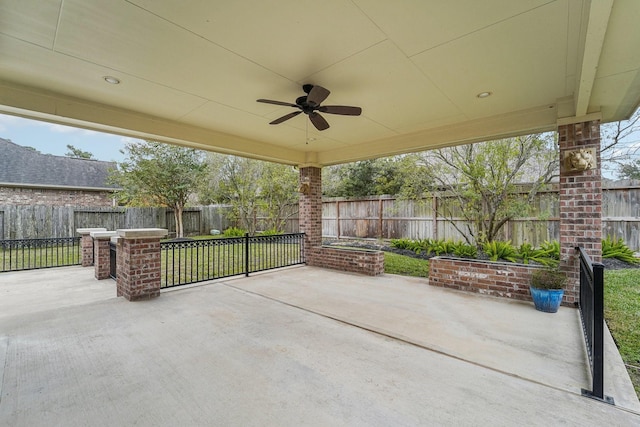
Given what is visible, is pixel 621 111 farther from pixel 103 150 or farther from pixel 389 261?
pixel 103 150

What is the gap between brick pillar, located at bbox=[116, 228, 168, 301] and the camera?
3986 mm

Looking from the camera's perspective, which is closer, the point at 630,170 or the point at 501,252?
the point at 501,252

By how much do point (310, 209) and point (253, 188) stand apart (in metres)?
5.31

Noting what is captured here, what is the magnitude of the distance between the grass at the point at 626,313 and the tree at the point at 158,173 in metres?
12.2

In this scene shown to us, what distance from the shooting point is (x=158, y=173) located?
1105cm

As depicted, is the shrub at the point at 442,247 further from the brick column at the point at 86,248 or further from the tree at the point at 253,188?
the brick column at the point at 86,248

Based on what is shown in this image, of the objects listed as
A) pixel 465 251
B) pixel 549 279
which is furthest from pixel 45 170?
pixel 549 279

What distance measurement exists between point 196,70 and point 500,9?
2.83 meters

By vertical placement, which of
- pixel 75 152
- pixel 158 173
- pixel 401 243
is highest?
pixel 75 152

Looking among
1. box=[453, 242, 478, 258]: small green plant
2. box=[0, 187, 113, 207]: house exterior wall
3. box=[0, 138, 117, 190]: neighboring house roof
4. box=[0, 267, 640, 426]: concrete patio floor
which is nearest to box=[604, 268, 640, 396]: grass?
box=[0, 267, 640, 426]: concrete patio floor

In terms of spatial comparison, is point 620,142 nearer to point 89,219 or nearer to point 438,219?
point 438,219

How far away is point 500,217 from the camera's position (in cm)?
638

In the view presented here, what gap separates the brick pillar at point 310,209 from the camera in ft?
22.5

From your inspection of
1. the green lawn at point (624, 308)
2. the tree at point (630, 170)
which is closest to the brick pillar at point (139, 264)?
the green lawn at point (624, 308)
